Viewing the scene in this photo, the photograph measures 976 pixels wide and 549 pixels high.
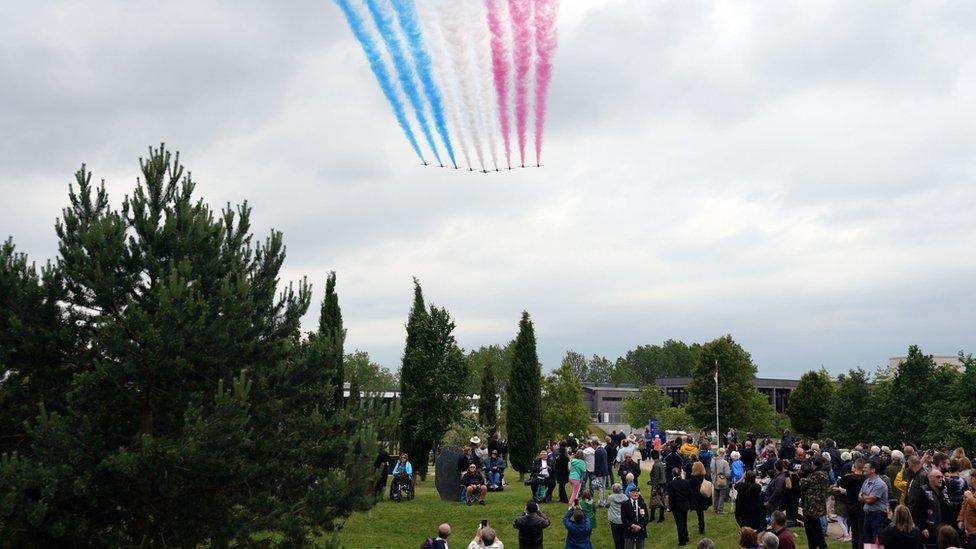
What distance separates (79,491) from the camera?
1270 centimetres

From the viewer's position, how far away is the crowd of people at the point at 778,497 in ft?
42.6

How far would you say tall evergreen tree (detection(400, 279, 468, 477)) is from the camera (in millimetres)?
31656

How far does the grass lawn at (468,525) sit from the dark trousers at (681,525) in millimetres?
409

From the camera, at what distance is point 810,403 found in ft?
197

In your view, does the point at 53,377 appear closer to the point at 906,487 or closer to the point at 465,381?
the point at 906,487

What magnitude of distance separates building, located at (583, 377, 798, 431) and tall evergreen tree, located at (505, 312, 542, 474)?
193ft

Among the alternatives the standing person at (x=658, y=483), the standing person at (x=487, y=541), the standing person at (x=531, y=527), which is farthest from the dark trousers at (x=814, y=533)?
the standing person at (x=487, y=541)

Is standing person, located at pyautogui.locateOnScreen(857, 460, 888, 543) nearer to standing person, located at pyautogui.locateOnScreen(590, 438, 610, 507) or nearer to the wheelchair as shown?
standing person, located at pyautogui.locateOnScreen(590, 438, 610, 507)

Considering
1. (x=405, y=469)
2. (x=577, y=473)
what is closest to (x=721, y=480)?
(x=577, y=473)

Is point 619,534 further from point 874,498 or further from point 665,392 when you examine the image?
point 665,392

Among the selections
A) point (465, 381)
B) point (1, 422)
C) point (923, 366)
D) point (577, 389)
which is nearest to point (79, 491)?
point (1, 422)

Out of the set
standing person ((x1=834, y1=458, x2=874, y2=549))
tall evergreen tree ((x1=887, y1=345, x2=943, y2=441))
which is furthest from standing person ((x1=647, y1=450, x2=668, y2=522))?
tall evergreen tree ((x1=887, y1=345, x2=943, y2=441))

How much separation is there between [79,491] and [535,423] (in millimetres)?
21515

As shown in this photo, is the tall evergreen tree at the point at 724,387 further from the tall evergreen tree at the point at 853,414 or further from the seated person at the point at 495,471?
the seated person at the point at 495,471
